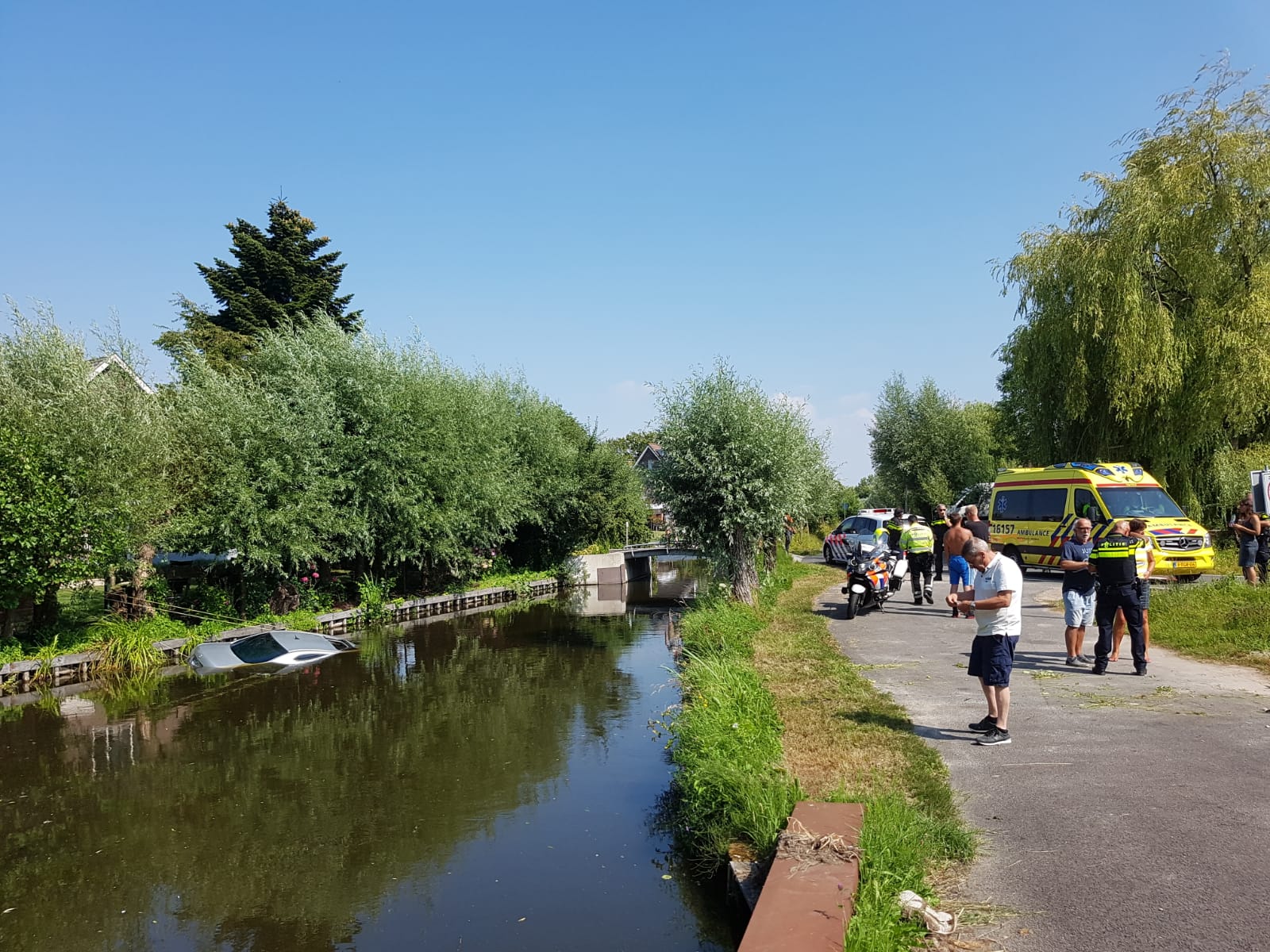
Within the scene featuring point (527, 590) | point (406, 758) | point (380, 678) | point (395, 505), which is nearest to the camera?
point (406, 758)

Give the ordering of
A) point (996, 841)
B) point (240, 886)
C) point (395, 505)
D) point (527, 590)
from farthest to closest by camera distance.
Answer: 1. point (527, 590)
2. point (395, 505)
3. point (240, 886)
4. point (996, 841)

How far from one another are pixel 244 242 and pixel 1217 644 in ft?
Result: 131

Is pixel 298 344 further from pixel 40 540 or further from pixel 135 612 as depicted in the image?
pixel 40 540

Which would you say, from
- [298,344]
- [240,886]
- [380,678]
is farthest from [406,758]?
[298,344]

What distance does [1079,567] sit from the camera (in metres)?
10.3

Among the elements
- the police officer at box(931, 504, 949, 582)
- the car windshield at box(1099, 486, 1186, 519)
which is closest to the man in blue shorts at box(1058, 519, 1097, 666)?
the police officer at box(931, 504, 949, 582)

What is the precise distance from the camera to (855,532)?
2739cm

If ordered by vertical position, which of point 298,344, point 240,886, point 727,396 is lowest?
point 240,886

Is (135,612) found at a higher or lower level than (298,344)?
lower

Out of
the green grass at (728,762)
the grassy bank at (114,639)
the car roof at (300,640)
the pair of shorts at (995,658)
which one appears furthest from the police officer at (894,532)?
the grassy bank at (114,639)

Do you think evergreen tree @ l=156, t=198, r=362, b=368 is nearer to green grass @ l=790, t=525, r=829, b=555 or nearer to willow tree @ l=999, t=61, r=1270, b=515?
green grass @ l=790, t=525, r=829, b=555

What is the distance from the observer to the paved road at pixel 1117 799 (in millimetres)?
4270

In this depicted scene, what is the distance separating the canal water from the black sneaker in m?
2.80

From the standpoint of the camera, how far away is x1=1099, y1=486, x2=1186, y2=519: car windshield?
57.1 ft
